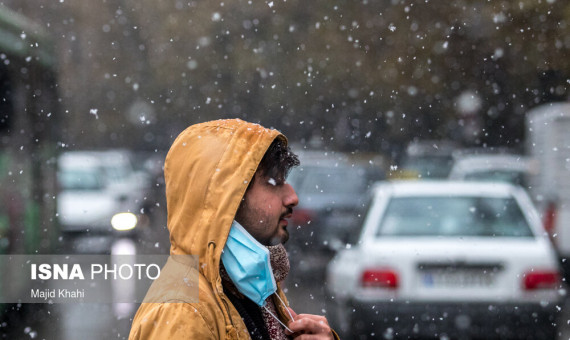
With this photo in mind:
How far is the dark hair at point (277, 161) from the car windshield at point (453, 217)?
4.06 meters

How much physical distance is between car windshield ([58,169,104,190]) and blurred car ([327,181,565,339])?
851 cm

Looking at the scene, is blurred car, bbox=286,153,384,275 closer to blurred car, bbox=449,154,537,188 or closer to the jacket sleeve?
blurred car, bbox=449,154,537,188

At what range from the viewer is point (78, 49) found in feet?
81.9

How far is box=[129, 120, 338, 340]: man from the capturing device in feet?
5.92

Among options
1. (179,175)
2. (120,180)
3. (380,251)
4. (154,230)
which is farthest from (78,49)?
(179,175)

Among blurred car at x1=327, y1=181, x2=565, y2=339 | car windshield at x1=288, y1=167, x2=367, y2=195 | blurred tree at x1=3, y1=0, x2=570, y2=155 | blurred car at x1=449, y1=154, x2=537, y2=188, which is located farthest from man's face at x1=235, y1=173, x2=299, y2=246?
blurred tree at x1=3, y1=0, x2=570, y2=155

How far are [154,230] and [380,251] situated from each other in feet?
29.6

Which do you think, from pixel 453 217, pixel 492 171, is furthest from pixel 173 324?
pixel 492 171

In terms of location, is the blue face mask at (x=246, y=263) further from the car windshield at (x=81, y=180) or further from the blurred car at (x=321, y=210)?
the car windshield at (x=81, y=180)

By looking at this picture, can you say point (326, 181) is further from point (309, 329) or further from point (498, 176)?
point (309, 329)

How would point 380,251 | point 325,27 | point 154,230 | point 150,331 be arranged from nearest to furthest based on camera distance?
point 150,331
point 380,251
point 154,230
point 325,27

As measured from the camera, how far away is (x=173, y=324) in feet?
5.51

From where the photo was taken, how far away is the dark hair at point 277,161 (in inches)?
77.9

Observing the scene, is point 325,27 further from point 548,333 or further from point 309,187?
point 548,333
